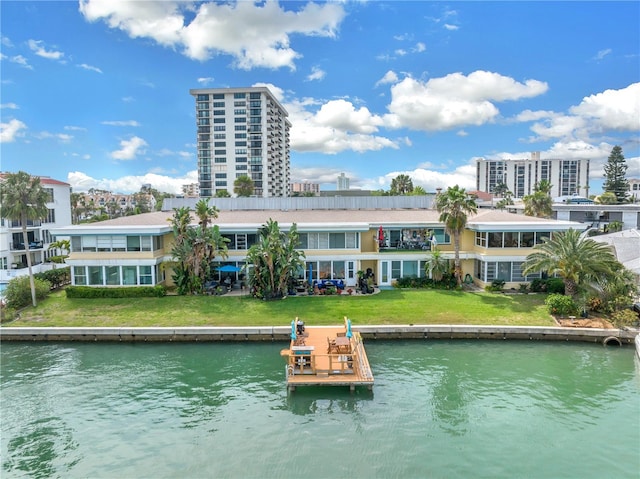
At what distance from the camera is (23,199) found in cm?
2972

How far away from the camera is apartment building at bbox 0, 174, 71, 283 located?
41.5 meters

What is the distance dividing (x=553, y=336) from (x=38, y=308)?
32.9m

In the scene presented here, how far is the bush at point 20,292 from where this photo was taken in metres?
29.8

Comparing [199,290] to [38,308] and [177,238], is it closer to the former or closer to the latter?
[177,238]

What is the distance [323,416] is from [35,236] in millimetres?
42674

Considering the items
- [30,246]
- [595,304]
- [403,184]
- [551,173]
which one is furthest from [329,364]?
[551,173]

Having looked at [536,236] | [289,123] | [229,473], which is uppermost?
[289,123]

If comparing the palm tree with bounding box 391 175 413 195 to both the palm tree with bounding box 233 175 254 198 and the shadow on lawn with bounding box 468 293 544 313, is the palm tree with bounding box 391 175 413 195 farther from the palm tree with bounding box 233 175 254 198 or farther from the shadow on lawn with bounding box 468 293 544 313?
the shadow on lawn with bounding box 468 293 544 313

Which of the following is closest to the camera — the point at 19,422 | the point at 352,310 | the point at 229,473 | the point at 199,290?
the point at 229,473

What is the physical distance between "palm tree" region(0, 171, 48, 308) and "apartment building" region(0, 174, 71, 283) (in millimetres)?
5577

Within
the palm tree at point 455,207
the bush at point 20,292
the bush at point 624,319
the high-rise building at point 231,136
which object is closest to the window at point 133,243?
the bush at point 20,292

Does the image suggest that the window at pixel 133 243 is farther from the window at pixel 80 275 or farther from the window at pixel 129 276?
the window at pixel 80 275

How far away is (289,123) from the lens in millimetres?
154125

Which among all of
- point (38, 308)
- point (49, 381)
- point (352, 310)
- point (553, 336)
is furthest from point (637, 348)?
point (38, 308)
